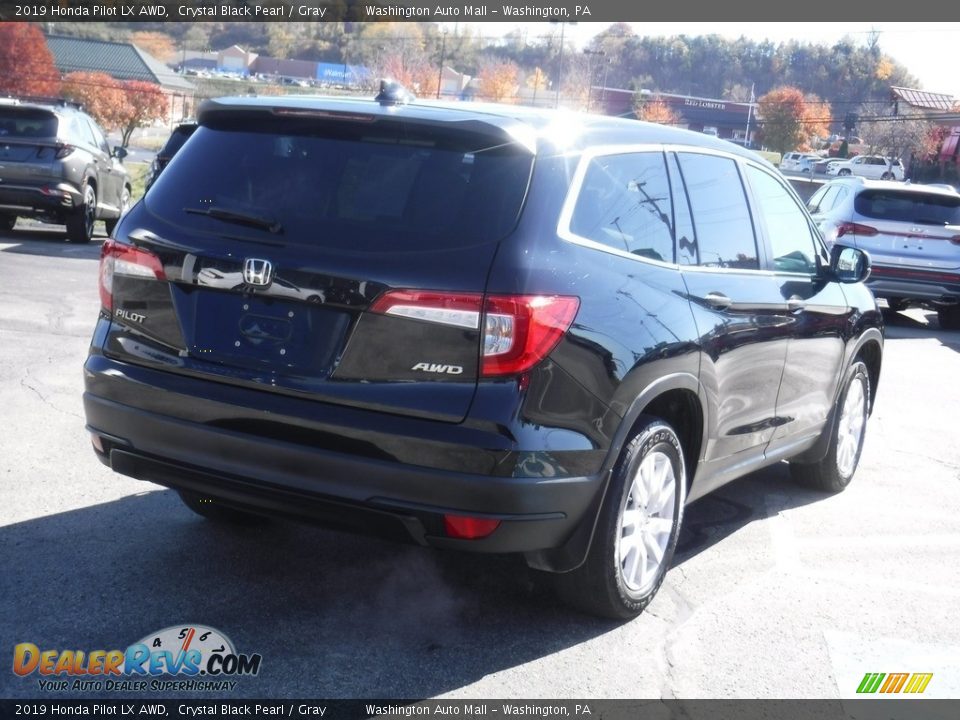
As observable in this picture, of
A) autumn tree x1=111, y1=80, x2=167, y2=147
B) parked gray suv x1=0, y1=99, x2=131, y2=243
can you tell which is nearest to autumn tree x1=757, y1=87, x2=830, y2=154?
autumn tree x1=111, y1=80, x2=167, y2=147

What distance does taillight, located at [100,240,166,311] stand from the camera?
4.12m

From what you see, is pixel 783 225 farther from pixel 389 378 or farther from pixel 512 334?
pixel 389 378

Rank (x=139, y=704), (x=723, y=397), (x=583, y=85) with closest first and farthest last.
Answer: (x=139, y=704), (x=723, y=397), (x=583, y=85)

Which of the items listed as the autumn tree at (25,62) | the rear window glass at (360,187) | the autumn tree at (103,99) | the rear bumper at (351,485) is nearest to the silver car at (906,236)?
the rear window glass at (360,187)

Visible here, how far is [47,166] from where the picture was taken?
16.1m

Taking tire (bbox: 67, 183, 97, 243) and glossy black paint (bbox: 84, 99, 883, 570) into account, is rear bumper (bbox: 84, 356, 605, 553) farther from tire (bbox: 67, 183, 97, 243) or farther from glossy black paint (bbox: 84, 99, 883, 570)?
tire (bbox: 67, 183, 97, 243)

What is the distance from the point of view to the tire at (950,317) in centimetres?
1598

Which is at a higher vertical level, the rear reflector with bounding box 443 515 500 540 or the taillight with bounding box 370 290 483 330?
the taillight with bounding box 370 290 483 330

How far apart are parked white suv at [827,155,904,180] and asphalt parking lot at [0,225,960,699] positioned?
65.7 meters

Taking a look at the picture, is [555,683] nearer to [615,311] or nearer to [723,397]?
[615,311]

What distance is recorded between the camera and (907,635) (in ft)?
15.2

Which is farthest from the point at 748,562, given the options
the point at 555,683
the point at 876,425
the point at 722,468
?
the point at 876,425

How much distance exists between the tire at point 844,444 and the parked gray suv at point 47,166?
1232 cm

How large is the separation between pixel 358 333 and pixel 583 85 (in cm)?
7442
